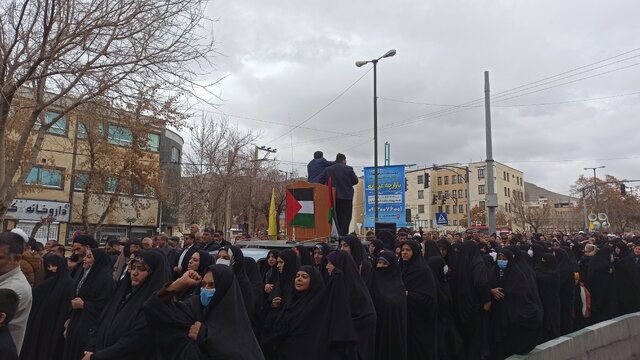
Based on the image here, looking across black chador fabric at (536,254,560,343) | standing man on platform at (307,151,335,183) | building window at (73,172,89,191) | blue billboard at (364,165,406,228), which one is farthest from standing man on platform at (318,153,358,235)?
building window at (73,172,89,191)

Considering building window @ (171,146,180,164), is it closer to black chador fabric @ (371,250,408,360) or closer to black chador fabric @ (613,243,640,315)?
black chador fabric @ (613,243,640,315)

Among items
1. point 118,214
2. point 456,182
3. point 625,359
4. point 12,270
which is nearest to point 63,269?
point 12,270

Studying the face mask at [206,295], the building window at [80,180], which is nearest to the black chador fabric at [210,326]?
the face mask at [206,295]

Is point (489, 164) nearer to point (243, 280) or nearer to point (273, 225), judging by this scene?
point (273, 225)

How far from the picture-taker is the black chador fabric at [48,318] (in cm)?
496

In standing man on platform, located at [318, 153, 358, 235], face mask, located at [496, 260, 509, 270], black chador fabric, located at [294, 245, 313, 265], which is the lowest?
face mask, located at [496, 260, 509, 270]

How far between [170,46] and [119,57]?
826 mm

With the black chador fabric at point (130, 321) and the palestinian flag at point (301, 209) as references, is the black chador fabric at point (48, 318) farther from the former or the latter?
the palestinian flag at point (301, 209)

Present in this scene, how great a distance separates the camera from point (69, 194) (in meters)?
27.7

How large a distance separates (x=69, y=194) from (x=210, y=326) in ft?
91.7

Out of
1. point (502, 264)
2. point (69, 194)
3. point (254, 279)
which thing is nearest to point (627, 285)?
point (502, 264)

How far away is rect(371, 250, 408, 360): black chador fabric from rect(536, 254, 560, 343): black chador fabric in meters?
3.24

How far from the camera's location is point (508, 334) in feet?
21.5

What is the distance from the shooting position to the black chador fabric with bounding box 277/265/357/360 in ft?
14.7
